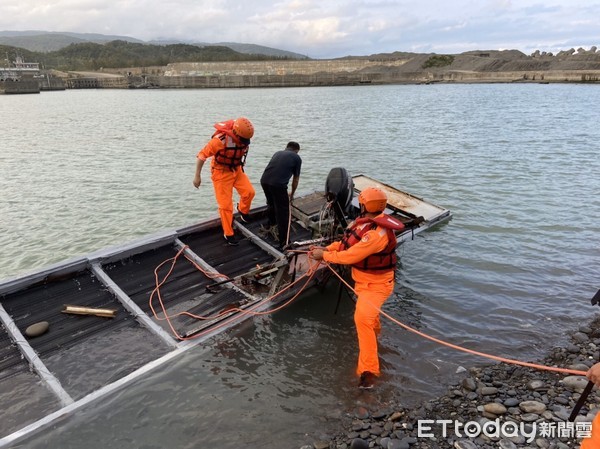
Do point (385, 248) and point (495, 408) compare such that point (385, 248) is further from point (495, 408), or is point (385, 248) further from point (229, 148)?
point (229, 148)

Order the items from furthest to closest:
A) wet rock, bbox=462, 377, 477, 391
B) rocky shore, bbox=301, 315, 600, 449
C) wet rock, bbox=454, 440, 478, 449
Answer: wet rock, bbox=462, 377, 477, 391 → rocky shore, bbox=301, 315, 600, 449 → wet rock, bbox=454, 440, 478, 449

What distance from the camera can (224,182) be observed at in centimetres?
737

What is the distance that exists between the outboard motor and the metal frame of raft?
0.48 meters

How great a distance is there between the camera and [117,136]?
28.2 m

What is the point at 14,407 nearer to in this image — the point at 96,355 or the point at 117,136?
the point at 96,355

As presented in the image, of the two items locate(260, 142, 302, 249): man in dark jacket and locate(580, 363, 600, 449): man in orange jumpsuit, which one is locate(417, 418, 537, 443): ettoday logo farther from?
locate(260, 142, 302, 249): man in dark jacket

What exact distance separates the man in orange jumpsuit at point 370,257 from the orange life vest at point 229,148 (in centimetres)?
298

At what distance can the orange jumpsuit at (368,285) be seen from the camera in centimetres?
475

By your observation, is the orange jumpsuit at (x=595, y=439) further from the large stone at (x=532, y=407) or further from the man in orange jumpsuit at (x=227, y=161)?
the man in orange jumpsuit at (x=227, y=161)

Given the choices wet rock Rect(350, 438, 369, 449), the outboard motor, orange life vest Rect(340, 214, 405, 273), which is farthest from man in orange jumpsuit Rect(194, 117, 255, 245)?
wet rock Rect(350, 438, 369, 449)

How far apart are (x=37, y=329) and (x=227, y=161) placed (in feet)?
12.5

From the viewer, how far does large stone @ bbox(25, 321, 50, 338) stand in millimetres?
4988

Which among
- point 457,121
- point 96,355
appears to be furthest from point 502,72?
point 96,355

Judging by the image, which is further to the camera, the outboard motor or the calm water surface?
the outboard motor
